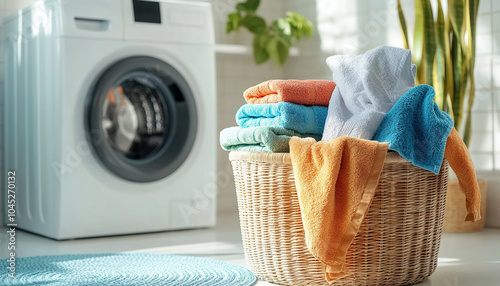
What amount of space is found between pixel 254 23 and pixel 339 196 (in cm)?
191

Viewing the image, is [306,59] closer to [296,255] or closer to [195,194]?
[195,194]

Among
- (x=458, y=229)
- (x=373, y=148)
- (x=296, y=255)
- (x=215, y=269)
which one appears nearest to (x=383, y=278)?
(x=296, y=255)

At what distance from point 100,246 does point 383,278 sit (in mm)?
1135

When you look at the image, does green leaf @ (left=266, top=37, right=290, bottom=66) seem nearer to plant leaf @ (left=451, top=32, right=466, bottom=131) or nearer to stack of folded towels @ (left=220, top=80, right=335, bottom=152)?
plant leaf @ (left=451, top=32, right=466, bottom=131)

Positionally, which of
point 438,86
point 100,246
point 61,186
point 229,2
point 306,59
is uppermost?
point 229,2

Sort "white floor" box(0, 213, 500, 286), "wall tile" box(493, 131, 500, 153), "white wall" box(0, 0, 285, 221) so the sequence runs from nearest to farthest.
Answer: "white floor" box(0, 213, 500, 286) < "wall tile" box(493, 131, 500, 153) < "white wall" box(0, 0, 285, 221)

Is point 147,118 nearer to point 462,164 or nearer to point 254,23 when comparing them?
point 254,23

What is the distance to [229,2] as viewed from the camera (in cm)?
330

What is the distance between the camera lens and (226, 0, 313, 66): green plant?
320 centimetres

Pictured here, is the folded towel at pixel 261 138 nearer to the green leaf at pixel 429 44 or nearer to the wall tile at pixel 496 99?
the green leaf at pixel 429 44

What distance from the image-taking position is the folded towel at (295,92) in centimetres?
163

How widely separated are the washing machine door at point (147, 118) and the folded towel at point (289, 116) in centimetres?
90

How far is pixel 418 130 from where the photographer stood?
4.93ft

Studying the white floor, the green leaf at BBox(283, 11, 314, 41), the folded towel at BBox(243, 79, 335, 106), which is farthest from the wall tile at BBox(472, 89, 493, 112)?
the folded towel at BBox(243, 79, 335, 106)
